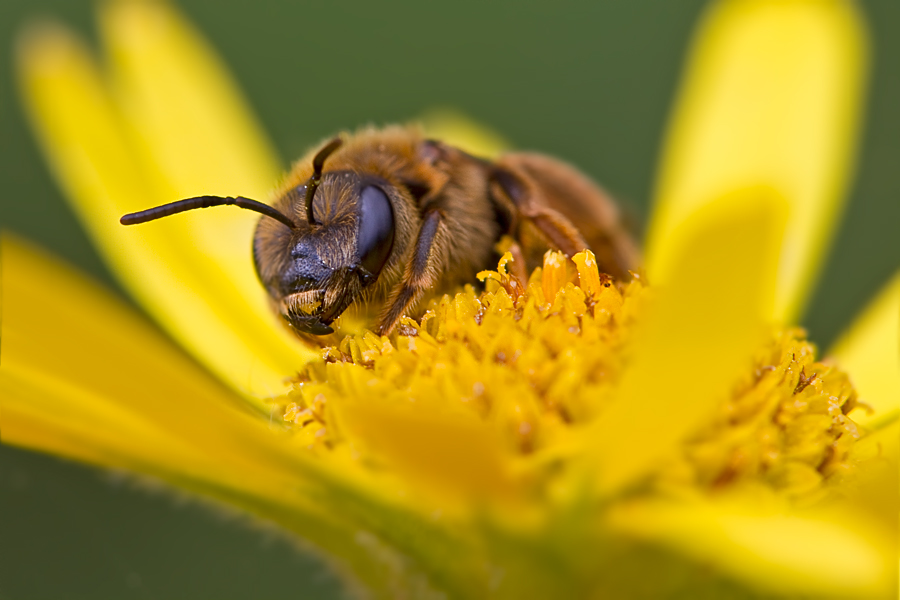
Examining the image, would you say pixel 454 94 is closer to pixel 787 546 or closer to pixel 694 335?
pixel 694 335

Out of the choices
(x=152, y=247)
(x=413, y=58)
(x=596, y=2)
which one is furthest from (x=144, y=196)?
(x=596, y=2)

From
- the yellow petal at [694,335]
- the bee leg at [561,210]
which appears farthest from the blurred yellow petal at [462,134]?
the yellow petal at [694,335]

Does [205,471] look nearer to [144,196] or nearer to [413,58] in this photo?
[144,196]

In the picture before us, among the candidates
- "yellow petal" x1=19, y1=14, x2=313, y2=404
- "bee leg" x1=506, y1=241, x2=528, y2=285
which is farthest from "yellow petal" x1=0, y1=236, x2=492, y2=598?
"yellow petal" x1=19, y1=14, x2=313, y2=404

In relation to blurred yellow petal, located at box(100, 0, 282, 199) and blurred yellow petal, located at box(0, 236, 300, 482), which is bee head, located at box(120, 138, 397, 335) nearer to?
blurred yellow petal, located at box(0, 236, 300, 482)

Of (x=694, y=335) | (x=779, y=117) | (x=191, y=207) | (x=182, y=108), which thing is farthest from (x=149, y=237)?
(x=694, y=335)
